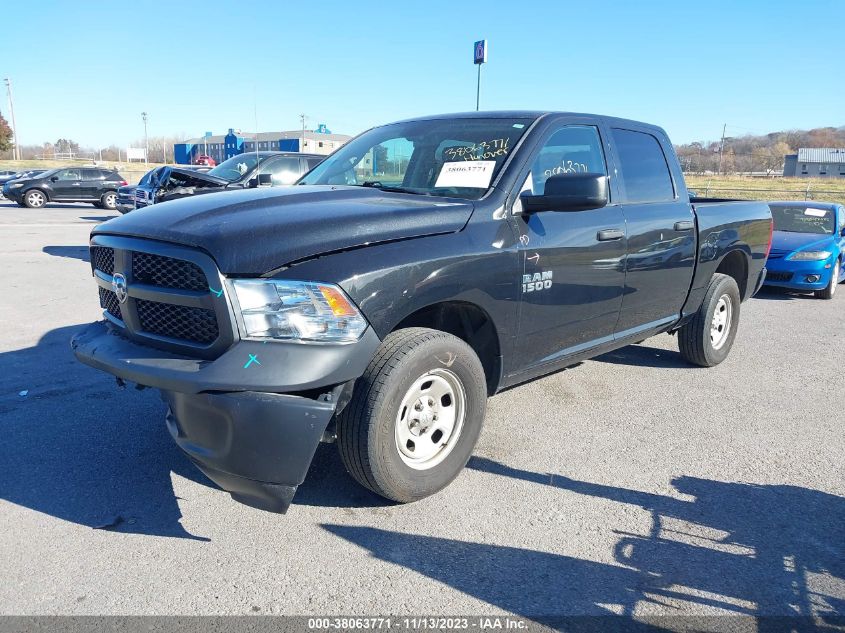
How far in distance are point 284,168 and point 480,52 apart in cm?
952

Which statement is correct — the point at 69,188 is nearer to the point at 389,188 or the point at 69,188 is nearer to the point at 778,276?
the point at 778,276

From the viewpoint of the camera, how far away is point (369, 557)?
2857 mm

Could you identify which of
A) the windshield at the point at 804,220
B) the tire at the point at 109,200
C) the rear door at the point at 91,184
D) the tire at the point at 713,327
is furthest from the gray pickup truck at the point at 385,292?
the rear door at the point at 91,184

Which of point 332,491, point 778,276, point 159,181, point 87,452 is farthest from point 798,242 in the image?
point 87,452

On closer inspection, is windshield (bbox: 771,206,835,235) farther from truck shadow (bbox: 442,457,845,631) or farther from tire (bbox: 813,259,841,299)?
truck shadow (bbox: 442,457,845,631)

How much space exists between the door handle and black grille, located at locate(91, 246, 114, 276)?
2.75 m

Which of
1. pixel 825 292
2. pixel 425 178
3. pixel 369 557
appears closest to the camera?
pixel 369 557

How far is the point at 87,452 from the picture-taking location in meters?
3.77

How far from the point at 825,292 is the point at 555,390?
6.85 m

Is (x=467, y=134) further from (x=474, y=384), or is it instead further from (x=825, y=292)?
(x=825, y=292)

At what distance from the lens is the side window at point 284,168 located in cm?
1203

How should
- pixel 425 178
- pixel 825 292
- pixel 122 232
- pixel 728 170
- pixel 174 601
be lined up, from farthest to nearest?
pixel 728 170
pixel 825 292
pixel 425 178
pixel 122 232
pixel 174 601

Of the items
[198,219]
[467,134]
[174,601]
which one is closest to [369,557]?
[174,601]

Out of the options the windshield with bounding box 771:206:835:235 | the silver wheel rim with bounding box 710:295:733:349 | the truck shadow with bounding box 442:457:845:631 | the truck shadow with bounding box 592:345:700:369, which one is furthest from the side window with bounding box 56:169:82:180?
the truck shadow with bounding box 442:457:845:631
